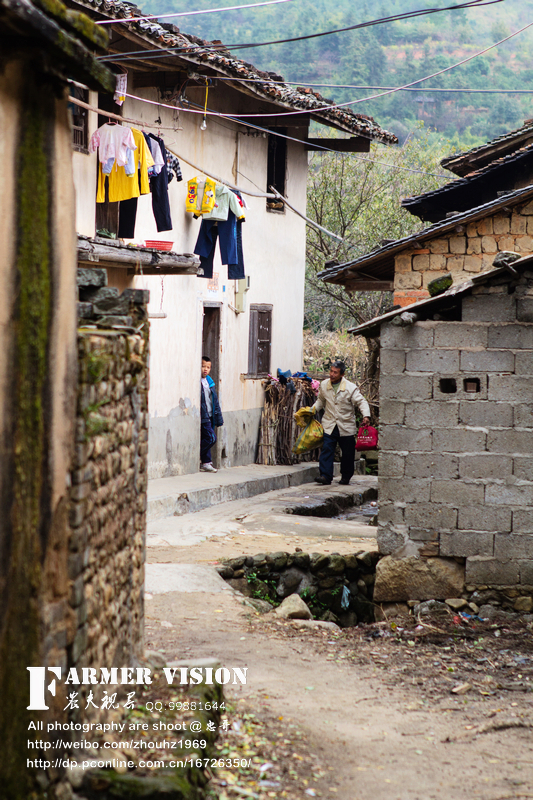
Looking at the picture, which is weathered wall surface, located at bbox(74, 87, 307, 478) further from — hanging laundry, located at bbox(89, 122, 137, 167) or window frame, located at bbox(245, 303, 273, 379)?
hanging laundry, located at bbox(89, 122, 137, 167)

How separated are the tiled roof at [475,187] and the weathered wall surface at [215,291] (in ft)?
10.1

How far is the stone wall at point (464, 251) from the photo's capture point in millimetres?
9406

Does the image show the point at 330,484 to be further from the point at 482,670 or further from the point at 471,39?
the point at 471,39

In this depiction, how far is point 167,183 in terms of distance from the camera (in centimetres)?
1081

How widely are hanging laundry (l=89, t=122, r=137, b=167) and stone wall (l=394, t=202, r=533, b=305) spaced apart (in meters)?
3.50

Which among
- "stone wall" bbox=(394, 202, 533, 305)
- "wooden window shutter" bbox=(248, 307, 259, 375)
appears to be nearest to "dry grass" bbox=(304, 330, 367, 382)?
"wooden window shutter" bbox=(248, 307, 259, 375)

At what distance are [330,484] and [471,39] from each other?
76841 millimetres

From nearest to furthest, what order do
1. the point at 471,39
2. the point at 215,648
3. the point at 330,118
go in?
1. the point at 215,648
2. the point at 330,118
3. the point at 471,39

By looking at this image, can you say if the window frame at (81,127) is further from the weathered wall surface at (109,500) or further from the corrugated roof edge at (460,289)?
the weathered wall surface at (109,500)

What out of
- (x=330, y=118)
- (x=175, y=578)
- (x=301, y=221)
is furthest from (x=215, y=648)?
(x=301, y=221)

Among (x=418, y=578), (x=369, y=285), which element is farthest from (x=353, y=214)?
(x=418, y=578)

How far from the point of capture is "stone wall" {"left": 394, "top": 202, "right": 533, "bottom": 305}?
9.41 metres

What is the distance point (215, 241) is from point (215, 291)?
1.00 m

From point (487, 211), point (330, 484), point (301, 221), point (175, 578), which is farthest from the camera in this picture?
point (301, 221)
